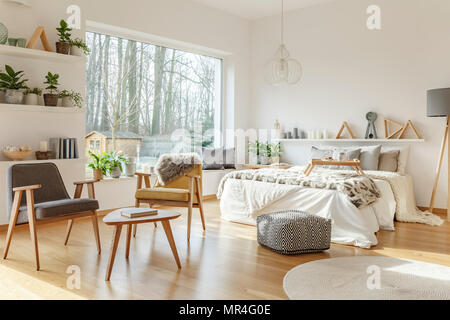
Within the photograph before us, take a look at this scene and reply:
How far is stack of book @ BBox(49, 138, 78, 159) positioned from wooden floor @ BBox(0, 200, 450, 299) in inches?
31.2

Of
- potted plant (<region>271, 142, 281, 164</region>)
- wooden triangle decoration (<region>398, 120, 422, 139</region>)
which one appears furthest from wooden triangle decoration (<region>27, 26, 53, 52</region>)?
wooden triangle decoration (<region>398, 120, 422, 139</region>)

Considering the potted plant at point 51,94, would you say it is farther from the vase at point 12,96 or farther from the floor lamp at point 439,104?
the floor lamp at point 439,104

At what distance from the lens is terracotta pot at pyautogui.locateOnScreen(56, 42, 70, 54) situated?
4457mm

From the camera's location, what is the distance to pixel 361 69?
6047 mm

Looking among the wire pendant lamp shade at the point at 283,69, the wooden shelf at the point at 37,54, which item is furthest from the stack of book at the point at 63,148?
the wire pendant lamp shade at the point at 283,69

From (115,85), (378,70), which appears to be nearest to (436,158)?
(378,70)

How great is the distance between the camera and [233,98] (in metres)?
7.14

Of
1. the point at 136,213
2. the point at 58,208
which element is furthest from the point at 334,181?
the point at 58,208

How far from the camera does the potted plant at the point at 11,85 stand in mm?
4090

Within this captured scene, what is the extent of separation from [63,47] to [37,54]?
1.07ft

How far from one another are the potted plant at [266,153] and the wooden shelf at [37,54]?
10.9 ft

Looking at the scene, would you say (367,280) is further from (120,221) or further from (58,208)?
(58,208)

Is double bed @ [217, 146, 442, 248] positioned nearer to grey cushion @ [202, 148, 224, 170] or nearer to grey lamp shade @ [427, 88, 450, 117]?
grey lamp shade @ [427, 88, 450, 117]
